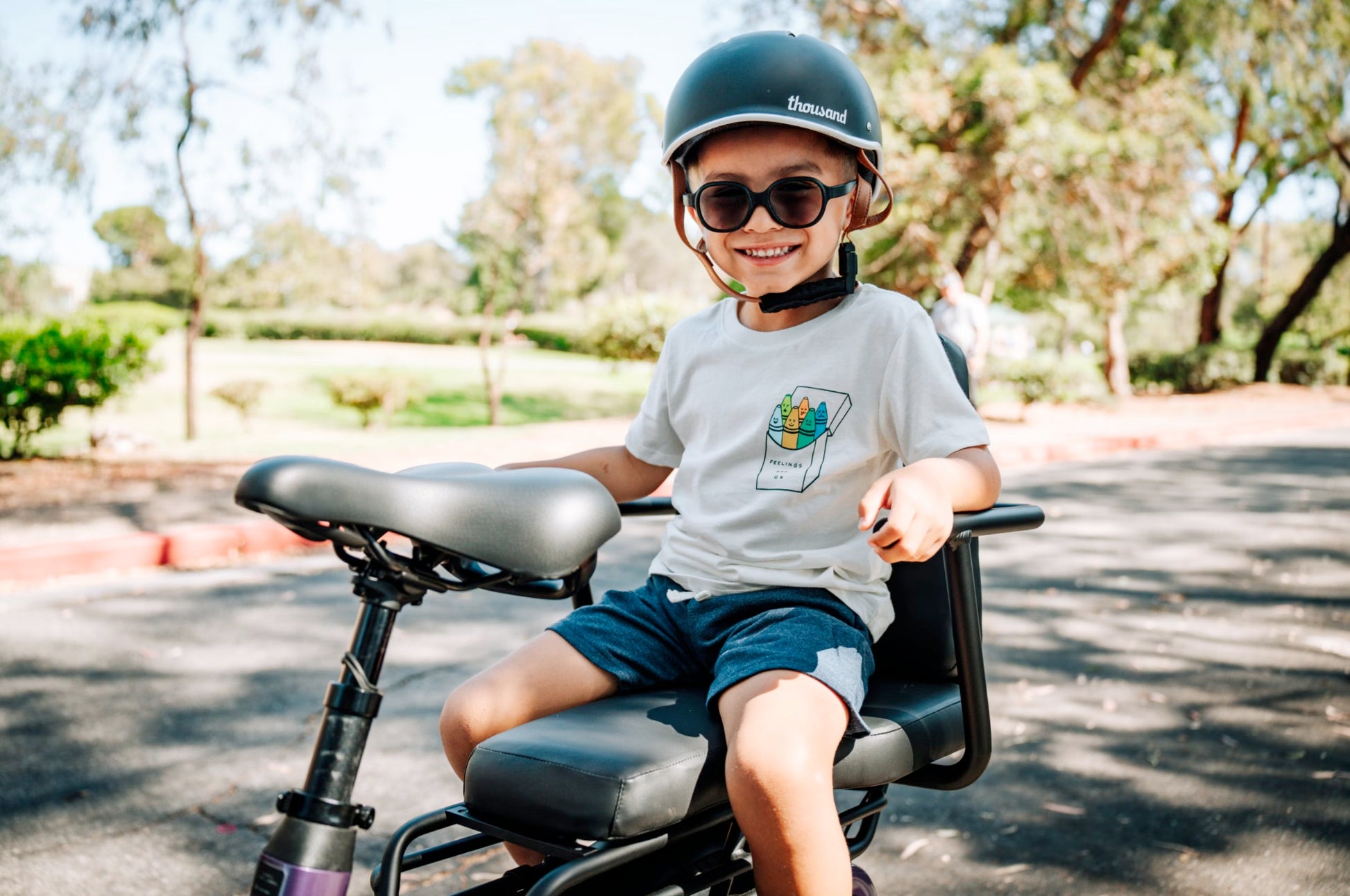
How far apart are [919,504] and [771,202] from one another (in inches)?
25.3

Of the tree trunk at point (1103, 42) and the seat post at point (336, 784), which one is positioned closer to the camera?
the seat post at point (336, 784)

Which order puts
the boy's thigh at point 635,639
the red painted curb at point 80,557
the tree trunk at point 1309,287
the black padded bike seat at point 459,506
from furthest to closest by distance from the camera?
the tree trunk at point 1309,287, the red painted curb at point 80,557, the boy's thigh at point 635,639, the black padded bike seat at point 459,506

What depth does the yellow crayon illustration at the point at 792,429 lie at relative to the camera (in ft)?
6.11

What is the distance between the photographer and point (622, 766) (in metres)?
1.31

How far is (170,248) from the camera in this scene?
16641mm

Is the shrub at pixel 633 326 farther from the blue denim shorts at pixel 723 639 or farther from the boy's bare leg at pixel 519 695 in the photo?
the boy's bare leg at pixel 519 695

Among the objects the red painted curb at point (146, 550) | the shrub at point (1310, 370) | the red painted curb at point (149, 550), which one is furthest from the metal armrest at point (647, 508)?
the shrub at point (1310, 370)

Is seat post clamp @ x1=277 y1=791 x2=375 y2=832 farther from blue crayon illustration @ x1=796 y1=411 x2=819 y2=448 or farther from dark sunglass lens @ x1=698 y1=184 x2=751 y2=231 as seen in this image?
dark sunglass lens @ x1=698 y1=184 x2=751 y2=231

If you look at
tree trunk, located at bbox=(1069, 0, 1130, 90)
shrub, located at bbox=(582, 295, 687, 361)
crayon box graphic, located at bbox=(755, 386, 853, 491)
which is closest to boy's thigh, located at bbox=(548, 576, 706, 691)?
crayon box graphic, located at bbox=(755, 386, 853, 491)

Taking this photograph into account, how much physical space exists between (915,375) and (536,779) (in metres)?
0.89

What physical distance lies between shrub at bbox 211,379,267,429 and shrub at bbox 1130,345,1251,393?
20.4m

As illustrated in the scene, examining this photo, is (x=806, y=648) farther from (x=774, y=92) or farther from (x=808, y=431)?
(x=774, y=92)

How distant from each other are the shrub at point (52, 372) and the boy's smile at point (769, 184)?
9496 mm

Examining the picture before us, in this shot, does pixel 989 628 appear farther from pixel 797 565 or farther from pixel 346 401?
pixel 346 401
